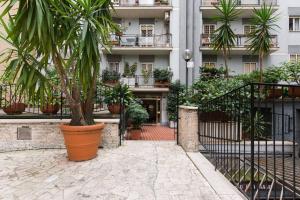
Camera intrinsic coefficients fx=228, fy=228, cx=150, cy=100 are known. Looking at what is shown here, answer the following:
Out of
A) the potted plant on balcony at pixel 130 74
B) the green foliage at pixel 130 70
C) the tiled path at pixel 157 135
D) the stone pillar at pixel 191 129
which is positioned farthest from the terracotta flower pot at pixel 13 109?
the green foliage at pixel 130 70

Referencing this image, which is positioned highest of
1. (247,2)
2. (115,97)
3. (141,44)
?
(247,2)

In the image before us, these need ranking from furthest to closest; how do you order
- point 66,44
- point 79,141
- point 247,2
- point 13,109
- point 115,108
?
point 247,2, point 115,108, point 13,109, point 79,141, point 66,44

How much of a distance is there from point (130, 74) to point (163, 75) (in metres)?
2.37

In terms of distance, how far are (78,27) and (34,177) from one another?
305 centimetres

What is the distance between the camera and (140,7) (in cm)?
1520

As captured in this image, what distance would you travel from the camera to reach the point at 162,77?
1530cm

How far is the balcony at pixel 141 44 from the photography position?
1540cm

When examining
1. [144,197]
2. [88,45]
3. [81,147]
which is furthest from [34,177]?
[88,45]

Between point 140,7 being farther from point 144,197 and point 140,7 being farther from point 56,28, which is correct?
point 144,197

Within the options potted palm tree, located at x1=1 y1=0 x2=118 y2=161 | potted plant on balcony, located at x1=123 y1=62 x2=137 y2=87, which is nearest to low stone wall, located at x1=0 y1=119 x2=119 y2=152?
potted palm tree, located at x1=1 y1=0 x2=118 y2=161

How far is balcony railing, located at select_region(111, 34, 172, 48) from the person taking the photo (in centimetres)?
1552

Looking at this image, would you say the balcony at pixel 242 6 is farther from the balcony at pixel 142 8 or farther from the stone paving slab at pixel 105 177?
the stone paving slab at pixel 105 177

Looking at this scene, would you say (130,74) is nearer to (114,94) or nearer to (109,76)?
(109,76)

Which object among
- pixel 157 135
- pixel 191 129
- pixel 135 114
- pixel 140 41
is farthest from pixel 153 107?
pixel 191 129
